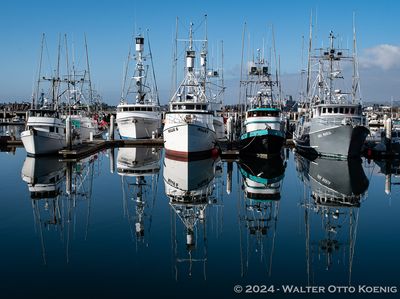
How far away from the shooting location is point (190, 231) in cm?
1725

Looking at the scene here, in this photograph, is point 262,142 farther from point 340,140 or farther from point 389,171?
point 389,171

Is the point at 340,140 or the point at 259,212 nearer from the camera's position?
the point at 259,212

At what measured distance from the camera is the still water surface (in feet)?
41.1

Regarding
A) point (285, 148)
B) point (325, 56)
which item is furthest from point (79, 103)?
point (325, 56)

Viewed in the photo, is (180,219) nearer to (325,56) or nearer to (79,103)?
(325,56)

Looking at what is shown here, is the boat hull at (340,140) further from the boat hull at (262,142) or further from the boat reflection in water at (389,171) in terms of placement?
the boat hull at (262,142)

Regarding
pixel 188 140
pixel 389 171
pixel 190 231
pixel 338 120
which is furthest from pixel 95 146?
Result: pixel 190 231

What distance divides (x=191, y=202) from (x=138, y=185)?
6476mm

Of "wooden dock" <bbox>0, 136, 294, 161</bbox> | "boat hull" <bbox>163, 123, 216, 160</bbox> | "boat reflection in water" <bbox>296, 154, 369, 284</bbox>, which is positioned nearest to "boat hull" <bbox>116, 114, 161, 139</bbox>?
"wooden dock" <bbox>0, 136, 294, 161</bbox>

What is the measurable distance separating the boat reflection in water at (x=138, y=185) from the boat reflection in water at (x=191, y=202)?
0.93m

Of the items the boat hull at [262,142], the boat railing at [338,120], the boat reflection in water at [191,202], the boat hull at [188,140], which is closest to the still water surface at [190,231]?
the boat reflection in water at [191,202]

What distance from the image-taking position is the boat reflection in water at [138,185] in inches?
735

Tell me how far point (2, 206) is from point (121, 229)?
6.99 m

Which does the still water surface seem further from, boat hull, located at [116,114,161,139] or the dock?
boat hull, located at [116,114,161,139]
